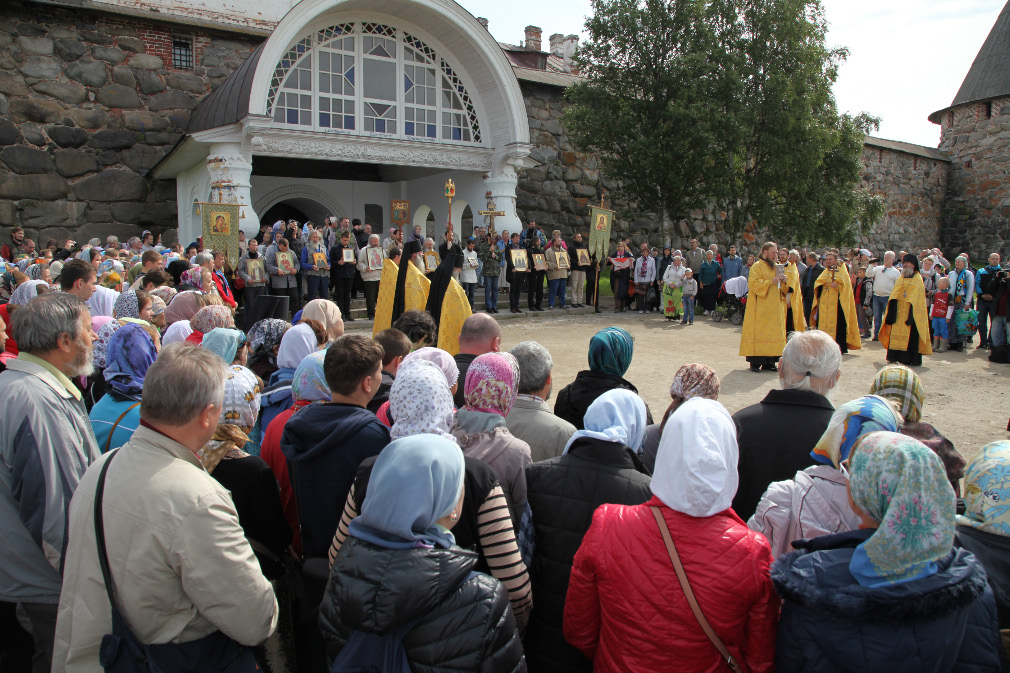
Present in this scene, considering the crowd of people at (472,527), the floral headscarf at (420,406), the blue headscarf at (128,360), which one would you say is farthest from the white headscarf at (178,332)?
the floral headscarf at (420,406)

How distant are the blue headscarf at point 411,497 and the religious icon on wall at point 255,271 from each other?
10.9 metres

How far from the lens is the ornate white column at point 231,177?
41.0ft

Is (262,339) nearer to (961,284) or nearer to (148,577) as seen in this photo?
(148,577)

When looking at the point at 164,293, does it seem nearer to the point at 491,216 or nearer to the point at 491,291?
the point at 491,291

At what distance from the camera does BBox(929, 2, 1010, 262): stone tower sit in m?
24.4

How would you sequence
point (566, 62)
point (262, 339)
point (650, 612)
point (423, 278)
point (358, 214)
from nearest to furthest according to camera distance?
point (650, 612), point (262, 339), point (423, 278), point (358, 214), point (566, 62)

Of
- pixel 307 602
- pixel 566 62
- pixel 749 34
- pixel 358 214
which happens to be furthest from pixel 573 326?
pixel 566 62

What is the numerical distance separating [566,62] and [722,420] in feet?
94.6

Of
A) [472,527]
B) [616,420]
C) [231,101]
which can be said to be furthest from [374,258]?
[472,527]

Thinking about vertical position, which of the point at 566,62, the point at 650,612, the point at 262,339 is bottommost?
the point at 650,612

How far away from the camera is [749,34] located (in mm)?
16641

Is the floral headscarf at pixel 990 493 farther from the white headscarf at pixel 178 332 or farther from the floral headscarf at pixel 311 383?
the white headscarf at pixel 178 332

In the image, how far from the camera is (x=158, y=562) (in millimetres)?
1829

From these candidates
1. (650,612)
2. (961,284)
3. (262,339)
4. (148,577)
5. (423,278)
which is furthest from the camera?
(961,284)
